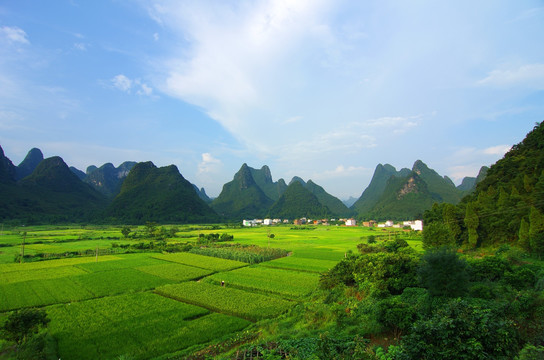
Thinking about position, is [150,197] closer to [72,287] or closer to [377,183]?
[72,287]

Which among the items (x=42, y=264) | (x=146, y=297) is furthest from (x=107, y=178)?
(x=146, y=297)

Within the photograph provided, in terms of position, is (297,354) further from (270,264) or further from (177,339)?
(270,264)

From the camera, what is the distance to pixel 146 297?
1401cm

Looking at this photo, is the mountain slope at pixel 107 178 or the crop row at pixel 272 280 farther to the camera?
the mountain slope at pixel 107 178

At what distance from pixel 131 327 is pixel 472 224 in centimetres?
2731

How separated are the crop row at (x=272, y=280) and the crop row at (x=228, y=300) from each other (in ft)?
4.19

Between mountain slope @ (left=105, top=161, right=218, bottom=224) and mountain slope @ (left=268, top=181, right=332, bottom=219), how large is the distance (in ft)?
101

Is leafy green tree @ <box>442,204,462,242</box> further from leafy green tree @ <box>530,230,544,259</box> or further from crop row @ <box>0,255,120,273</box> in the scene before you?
crop row @ <box>0,255,120,273</box>

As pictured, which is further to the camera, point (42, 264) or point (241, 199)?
point (241, 199)

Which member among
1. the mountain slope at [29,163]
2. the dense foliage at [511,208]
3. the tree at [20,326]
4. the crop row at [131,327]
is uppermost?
the mountain slope at [29,163]

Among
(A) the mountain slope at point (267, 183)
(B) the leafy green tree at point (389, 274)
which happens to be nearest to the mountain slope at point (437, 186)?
(A) the mountain slope at point (267, 183)

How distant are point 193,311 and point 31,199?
3152 inches

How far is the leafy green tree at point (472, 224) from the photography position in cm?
2394

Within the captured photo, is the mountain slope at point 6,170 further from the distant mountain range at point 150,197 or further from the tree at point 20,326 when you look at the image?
the tree at point 20,326
